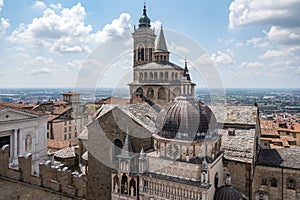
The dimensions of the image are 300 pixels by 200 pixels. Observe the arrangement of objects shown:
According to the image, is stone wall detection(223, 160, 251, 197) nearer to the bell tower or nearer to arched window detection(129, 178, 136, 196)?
arched window detection(129, 178, 136, 196)

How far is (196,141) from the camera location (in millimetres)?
16359

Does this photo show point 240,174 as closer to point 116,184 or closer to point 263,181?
point 263,181

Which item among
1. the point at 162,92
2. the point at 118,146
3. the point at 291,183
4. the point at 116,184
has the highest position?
the point at 162,92

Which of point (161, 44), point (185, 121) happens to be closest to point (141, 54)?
point (161, 44)

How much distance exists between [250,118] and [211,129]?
318 inches

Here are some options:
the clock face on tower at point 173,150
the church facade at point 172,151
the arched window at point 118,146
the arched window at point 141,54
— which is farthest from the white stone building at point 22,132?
the arched window at point 141,54

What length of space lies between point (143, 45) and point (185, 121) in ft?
79.4

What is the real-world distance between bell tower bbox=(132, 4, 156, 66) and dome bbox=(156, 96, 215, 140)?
21441 mm

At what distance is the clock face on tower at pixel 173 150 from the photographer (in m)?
16.8

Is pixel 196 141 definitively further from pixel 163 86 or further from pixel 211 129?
pixel 163 86

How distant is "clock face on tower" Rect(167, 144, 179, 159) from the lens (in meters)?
16.8

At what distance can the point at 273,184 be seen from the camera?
70.3ft

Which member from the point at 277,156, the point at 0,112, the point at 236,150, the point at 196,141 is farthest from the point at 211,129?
A: the point at 0,112

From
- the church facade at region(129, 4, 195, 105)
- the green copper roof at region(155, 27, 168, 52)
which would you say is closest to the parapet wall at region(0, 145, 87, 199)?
the church facade at region(129, 4, 195, 105)
